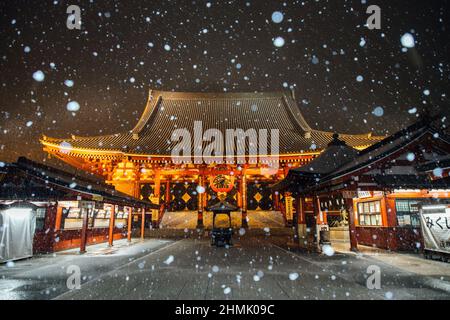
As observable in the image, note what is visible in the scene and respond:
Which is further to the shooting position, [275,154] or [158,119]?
[158,119]

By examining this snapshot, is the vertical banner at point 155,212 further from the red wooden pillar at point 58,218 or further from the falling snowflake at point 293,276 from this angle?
the falling snowflake at point 293,276

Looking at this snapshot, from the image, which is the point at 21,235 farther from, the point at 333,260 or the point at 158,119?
the point at 158,119

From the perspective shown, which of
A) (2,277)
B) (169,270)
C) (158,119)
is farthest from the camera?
(158,119)

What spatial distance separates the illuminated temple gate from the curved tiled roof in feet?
0.21

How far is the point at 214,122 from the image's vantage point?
24766mm

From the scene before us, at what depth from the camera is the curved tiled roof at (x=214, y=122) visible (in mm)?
19562

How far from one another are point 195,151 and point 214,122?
19.1 ft

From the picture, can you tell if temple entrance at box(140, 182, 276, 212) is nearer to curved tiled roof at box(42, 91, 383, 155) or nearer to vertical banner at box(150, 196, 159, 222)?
vertical banner at box(150, 196, 159, 222)

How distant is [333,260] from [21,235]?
10.3 metres

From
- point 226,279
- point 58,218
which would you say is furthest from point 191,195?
point 226,279

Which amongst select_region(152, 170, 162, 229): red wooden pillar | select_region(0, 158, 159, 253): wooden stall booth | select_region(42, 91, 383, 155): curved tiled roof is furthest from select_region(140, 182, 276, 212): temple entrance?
select_region(0, 158, 159, 253): wooden stall booth
